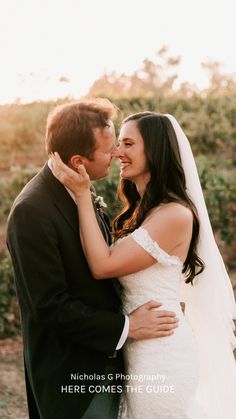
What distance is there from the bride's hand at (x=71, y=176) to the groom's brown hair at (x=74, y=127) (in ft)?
0.19

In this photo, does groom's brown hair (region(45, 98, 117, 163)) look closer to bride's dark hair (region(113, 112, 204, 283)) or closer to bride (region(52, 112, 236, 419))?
bride (region(52, 112, 236, 419))

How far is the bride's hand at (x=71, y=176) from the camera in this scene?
3.39 metres

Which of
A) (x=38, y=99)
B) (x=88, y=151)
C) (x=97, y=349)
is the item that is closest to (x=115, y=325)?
(x=97, y=349)

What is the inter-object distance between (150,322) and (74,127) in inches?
43.1

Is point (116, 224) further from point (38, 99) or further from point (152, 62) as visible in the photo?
point (152, 62)

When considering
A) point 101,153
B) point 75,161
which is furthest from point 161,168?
point 75,161

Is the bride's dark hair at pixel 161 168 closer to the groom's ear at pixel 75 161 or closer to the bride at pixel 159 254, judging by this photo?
the bride at pixel 159 254

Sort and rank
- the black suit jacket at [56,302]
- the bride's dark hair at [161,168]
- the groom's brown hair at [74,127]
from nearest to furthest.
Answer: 1. the black suit jacket at [56,302]
2. the groom's brown hair at [74,127]
3. the bride's dark hair at [161,168]

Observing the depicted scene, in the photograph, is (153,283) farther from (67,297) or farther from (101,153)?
(101,153)

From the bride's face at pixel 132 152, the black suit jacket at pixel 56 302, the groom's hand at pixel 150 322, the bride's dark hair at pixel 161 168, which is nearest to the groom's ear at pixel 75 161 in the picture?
the black suit jacket at pixel 56 302

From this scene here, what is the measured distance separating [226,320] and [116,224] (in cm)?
92

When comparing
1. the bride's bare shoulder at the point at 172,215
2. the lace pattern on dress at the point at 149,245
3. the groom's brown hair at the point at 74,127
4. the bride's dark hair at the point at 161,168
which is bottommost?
the lace pattern on dress at the point at 149,245

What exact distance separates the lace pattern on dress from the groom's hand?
245mm

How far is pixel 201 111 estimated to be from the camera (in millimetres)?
12266
